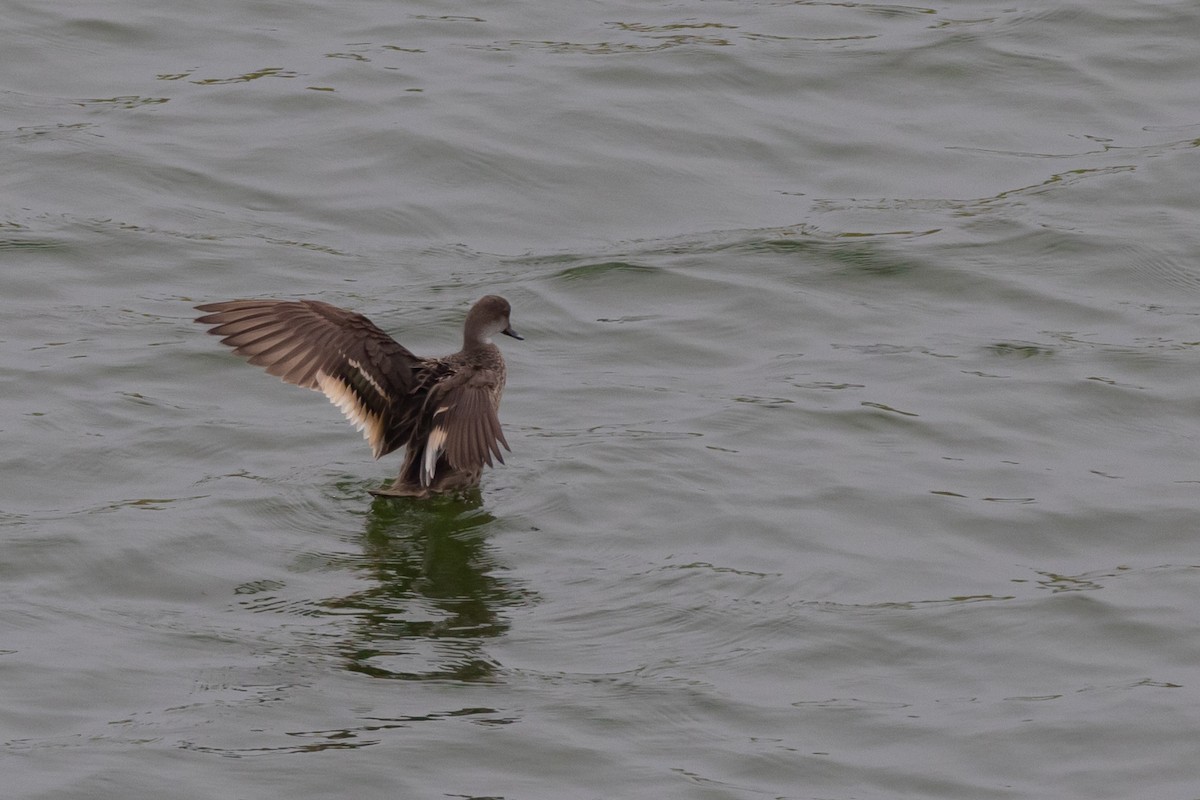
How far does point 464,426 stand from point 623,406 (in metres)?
1.48

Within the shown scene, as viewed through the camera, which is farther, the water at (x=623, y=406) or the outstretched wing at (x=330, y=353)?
the outstretched wing at (x=330, y=353)

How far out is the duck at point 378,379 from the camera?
8.48 meters

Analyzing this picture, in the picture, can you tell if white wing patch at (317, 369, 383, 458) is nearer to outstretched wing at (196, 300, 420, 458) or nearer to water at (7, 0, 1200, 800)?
outstretched wing at (196, 300, 420, 458)

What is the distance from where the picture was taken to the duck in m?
8.48

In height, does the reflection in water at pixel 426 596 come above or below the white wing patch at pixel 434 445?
below

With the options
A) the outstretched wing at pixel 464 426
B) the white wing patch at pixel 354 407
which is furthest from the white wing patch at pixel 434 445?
the white wing patch at pixel 354 407

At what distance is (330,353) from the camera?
8672mm

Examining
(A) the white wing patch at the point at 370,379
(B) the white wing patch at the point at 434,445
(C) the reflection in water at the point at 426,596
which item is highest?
(A) the white wing patch at the point at 370,379

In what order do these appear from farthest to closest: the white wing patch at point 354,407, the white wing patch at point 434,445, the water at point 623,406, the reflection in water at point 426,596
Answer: the white wing patch at point 354,407 → the white wing patch at point 434,445 → the reflection in water at point 426,596 → the water at point 623,406

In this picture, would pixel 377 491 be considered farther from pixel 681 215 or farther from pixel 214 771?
pixel 681 215

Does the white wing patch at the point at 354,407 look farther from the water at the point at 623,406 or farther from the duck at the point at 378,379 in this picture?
the water at the point at 623,406

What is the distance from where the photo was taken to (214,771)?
612 centimetres

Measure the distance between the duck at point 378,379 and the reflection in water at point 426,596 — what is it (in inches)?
8.7

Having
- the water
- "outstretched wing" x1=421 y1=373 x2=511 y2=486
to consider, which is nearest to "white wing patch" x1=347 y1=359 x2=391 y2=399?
"outstretched wing" x1=421 y1=373 x2=511 y2=486
